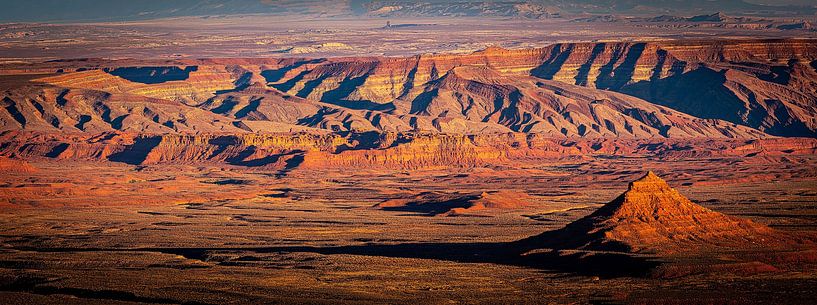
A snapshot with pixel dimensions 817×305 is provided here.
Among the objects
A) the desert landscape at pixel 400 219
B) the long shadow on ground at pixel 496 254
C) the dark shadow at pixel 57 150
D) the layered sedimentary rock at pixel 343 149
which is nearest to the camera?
the desert landscape at pixel 400 219

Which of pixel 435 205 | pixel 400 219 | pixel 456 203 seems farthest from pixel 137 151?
pixel 400 219

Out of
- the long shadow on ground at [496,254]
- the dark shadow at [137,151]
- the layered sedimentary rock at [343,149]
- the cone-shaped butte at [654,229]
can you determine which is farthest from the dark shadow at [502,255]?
the dark shadow at [137,151]

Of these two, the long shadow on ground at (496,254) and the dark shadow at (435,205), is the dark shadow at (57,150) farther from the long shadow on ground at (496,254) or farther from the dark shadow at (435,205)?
the long shadow on ground at (496,254)

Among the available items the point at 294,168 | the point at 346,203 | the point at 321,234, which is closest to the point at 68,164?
the point at 294,168

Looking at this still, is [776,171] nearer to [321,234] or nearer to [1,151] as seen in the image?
[321,234]

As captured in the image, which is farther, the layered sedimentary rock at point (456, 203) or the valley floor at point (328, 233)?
the layered sedimentary rock at point (456, 203)

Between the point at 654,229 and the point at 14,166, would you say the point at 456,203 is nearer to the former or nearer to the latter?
the point at 654,229

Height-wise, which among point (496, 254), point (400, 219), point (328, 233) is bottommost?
point (400, 219)
